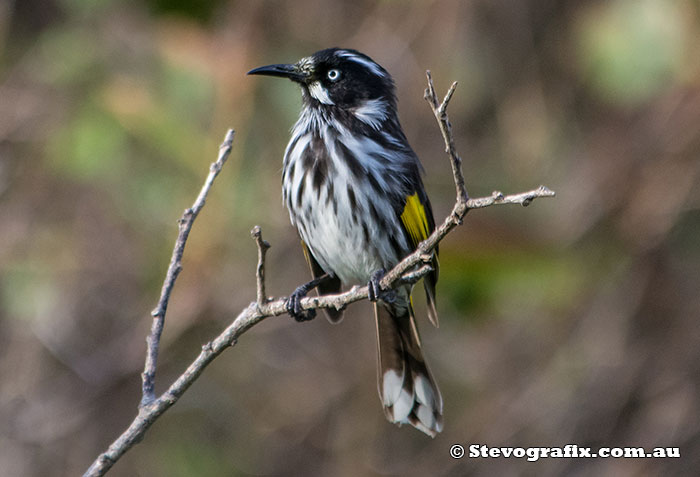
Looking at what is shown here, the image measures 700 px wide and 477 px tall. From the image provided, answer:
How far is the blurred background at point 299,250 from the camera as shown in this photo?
6430mm

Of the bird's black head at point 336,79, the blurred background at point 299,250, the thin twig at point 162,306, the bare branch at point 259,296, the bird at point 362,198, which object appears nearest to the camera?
the bare branch at point 259,296

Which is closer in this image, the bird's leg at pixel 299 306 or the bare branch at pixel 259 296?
the bare branch at pixel 259 296

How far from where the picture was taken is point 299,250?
7.16 m

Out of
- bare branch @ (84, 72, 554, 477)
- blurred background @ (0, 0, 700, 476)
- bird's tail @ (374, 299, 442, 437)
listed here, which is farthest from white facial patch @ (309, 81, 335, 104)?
blurred background @ (0, 0, 700, 476)

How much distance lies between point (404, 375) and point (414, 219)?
3.00ft

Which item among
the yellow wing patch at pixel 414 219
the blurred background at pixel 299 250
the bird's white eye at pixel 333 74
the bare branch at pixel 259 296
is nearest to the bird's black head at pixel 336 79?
the bird's white eye at pixel 333 74

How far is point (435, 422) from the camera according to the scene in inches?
182

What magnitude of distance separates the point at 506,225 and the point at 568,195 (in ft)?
3.04

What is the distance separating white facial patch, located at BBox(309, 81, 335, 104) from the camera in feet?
15.5

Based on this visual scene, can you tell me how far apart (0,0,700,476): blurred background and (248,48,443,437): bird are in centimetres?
126

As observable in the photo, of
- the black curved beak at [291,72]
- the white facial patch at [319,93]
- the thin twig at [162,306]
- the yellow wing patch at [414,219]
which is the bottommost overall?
the thin twig at [162,306]

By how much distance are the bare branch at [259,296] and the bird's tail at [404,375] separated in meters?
1.34

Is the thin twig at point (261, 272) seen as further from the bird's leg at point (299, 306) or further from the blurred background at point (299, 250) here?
the blurred background at point (299, 250)

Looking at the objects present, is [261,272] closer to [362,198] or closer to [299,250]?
[362,198]
